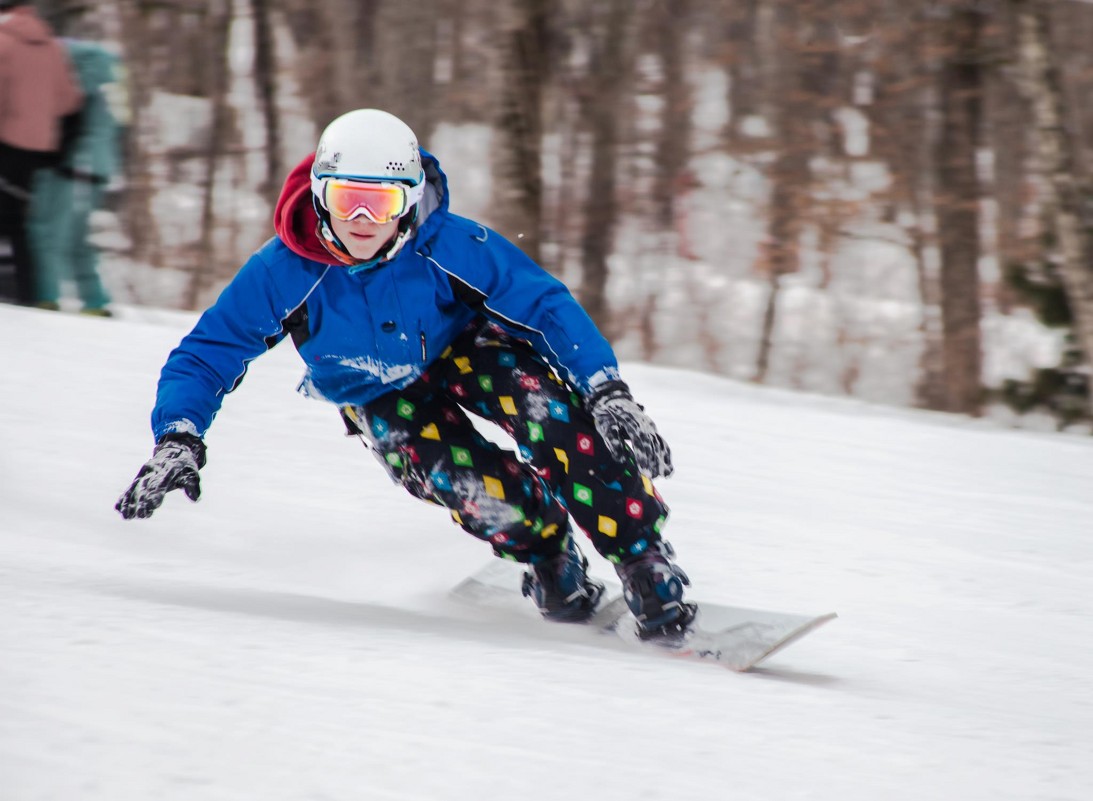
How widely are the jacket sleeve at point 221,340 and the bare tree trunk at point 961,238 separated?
7.58 meters

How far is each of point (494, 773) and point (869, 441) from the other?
396 cm

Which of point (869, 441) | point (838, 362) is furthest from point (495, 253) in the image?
point (838, 362)

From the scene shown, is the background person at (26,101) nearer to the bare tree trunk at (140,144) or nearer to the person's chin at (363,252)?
the person's chin at (363,252)

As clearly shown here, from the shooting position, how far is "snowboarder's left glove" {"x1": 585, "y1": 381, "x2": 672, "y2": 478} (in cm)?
262

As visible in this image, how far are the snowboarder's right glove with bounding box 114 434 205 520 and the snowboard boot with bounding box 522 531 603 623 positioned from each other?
89 cm

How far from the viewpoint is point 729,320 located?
1112cm

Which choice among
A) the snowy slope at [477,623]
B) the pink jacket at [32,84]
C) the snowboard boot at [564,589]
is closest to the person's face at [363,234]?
the snowy slope at [477,623]

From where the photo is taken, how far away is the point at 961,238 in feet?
31.1

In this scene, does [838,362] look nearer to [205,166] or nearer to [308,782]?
[205,166]

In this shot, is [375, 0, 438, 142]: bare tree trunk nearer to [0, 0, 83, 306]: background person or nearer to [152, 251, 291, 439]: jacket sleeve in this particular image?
[0, 0, 83, 306]: background person

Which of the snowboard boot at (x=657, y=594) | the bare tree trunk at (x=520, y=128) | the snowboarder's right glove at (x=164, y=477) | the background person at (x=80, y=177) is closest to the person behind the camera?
the snowboarder's right glove at (x=164, y=477)

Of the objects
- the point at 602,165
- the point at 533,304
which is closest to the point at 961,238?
the point at 602,165

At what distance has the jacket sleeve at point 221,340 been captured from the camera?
2.71 metres

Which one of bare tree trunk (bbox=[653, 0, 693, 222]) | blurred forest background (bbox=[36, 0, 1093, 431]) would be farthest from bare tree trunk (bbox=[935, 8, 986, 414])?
bare tree trunk (bbox=[653, 0, 693, 222])
